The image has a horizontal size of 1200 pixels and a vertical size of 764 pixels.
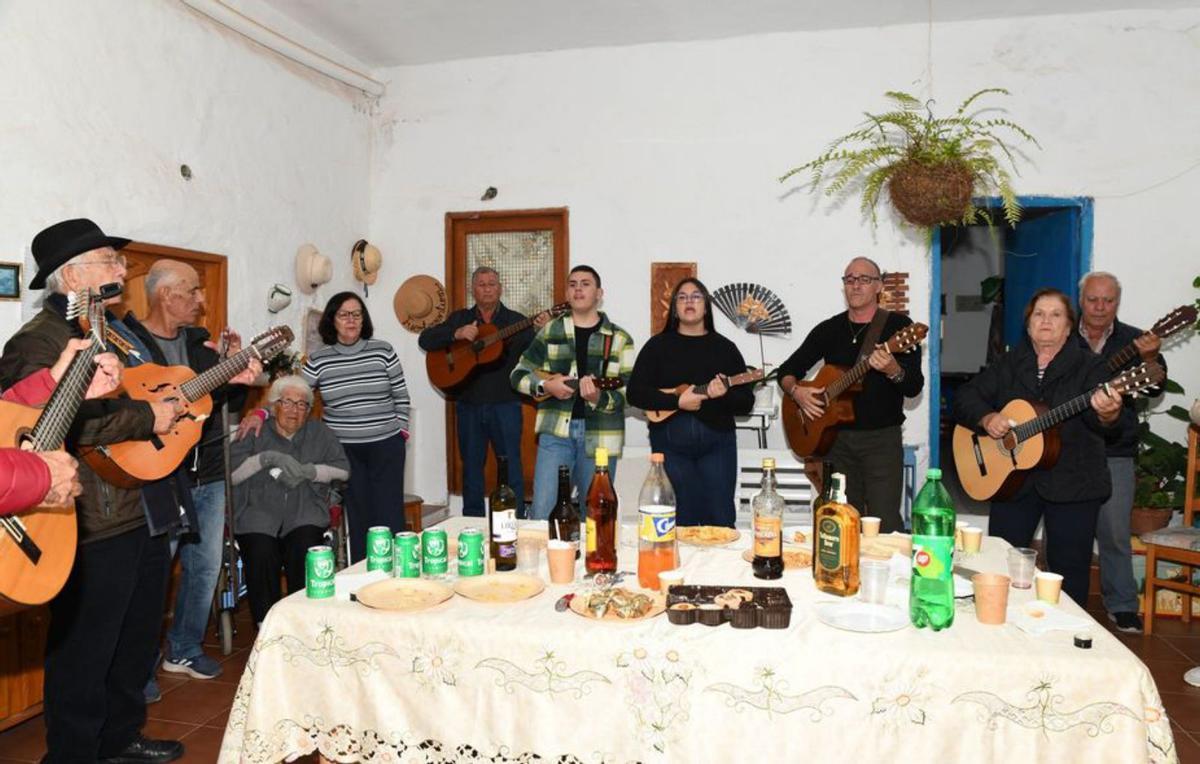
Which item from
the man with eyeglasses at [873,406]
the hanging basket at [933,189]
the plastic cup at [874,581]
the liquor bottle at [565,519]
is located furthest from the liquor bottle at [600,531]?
the hanging basket at [933,189]

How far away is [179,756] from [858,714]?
7.35 ft

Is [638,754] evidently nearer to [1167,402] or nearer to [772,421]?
[772,421]

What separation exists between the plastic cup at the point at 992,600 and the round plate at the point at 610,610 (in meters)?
0.67

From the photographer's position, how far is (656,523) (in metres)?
2.02

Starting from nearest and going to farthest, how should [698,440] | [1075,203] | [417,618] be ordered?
[417,618] < [698,440] < [1075,203]

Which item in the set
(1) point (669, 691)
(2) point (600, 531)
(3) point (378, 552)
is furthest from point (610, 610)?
(3) point (378, 552)

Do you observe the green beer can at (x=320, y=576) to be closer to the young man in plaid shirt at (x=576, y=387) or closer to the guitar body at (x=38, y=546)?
the guitar body at (x=38, y=546)

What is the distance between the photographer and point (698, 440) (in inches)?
145

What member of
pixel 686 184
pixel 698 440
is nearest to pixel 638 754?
pixel 698 440

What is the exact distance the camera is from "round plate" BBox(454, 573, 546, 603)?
1.96 metres

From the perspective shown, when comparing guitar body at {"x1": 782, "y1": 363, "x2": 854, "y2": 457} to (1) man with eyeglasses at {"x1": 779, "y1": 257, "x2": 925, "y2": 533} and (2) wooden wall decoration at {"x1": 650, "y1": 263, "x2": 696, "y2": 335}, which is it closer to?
(1) man with eyeglasses at {"x1": 779, "y1": 257, "x2": 925, "y2": 533}

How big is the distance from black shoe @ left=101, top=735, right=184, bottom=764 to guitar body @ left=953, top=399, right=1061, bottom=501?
9.77ft

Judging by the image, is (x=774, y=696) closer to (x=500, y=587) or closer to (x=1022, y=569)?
(x=500, y=587)

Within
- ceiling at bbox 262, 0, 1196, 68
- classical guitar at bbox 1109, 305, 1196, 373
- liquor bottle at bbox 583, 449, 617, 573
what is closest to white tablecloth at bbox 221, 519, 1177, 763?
liquor bottle at bbox 583, 449, 617, 573
